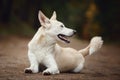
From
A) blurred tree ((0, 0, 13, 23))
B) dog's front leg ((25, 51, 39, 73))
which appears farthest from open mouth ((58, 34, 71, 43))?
blurred tree ((0, 0, 13, 23))

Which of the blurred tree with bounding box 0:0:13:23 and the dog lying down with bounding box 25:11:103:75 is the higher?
the blurred tree with bounding box 0:0:13:23

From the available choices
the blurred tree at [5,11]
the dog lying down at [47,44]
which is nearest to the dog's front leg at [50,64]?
the dog lying down at [47,44]

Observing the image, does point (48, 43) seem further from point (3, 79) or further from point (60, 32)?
point (3, 79)

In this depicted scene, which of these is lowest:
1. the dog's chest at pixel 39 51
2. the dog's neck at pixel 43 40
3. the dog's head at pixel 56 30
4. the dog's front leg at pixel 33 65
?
the dog's front leg at pixel 33 65

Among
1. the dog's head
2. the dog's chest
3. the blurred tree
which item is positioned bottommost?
the dog's chest

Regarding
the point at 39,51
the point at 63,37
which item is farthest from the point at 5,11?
the point at 39,51

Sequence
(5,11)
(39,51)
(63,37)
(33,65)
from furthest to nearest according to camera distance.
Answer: (5,11), (63,37), (39,51), (33,65)

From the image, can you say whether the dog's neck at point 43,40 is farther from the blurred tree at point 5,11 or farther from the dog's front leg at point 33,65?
the blurred tree at point 5,11

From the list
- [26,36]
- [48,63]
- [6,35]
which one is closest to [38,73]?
[48,63]

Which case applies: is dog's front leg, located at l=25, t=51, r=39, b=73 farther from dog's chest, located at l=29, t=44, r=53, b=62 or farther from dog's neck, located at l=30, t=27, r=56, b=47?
dog's neck, located at l=30, t=27, r=56, b=47

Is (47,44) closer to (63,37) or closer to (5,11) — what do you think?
(63,37)

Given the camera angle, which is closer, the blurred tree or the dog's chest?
the dog's chest

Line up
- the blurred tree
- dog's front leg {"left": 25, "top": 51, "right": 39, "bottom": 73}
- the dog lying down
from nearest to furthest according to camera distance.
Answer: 1. dog's front leg {"left": 25, "top": 51, "right": 39, "bottom": 73}
2. the dog lying down
3. the blurred tree

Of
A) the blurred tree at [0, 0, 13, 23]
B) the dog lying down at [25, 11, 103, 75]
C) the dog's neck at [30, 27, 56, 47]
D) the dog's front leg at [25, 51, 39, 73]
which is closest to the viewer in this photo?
the dog's front leg at [25, 51, 39, 73]
